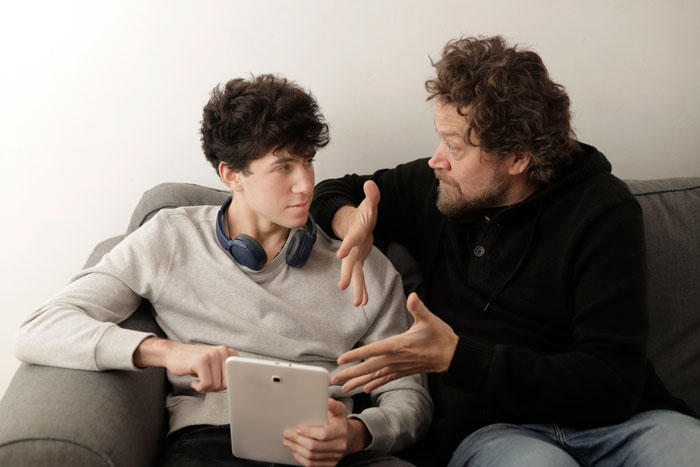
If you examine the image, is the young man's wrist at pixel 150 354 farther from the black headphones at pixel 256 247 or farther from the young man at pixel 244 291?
the black headphones at pixel 256 247

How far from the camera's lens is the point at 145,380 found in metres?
1.53

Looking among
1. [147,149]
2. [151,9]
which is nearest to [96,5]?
[151,9]

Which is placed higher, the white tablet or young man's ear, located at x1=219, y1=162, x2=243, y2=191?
young man's ear, located at x1=219, y1=162, x2=243, y2=191

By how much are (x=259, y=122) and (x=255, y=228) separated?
276 mm

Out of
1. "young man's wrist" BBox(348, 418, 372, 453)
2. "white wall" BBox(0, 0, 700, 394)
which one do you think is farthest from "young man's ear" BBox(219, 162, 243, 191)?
"young man's wrist" BBox(348, 418, 372, 453)

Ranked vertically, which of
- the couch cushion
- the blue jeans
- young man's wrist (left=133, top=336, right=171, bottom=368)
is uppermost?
the couch cushion

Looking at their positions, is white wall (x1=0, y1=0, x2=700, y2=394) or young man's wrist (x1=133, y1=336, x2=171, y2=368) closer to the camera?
young man's wrist (x1=133, y1=336, x2=171, y2=368)

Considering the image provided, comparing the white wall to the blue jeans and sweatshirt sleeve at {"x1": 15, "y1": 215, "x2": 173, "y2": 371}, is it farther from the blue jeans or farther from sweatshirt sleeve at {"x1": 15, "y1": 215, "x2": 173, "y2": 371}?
the blue jeans

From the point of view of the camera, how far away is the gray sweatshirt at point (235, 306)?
1535mm

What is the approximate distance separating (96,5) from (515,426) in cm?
162

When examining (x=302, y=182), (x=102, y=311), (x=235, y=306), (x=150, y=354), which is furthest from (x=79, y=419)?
(x=302, y=182)

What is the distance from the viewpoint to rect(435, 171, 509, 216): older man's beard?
5.52ft

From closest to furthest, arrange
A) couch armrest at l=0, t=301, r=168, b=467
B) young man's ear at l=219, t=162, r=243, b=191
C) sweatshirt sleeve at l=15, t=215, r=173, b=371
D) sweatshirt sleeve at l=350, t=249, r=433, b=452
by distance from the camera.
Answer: couch armrest at l=0, t=301, r=168, b=467, sweatshirt sleeve at l=15, t=215, r=173, b=371, sweatshirt sleeve at l=350, t=249, r=433, b=452, young man's ear at l=219, t=162, r=243, b=191

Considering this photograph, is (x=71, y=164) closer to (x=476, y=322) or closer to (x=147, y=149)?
(x=147, y=149)
